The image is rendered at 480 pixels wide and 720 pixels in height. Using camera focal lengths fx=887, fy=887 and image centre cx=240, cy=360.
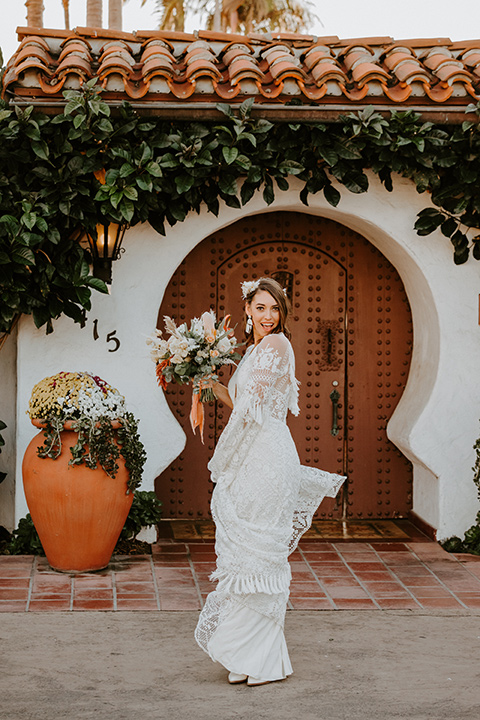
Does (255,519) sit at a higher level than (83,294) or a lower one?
lower

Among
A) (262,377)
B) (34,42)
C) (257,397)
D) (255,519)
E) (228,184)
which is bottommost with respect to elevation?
(255,519)

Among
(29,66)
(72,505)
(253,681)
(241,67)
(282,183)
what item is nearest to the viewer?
(253,681)

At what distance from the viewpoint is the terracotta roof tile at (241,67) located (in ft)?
21.3

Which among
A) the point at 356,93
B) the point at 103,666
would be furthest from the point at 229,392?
the point at 356,93

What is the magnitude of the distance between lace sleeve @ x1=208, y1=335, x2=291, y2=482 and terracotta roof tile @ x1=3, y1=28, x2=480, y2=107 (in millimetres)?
2750

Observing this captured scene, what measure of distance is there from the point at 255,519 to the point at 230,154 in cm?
300

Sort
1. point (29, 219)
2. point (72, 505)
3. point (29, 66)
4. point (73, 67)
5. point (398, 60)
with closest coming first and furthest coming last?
point (72, 505)
point (29, 219)
point (29, 66)
point (73, 67)
point (398, 60)

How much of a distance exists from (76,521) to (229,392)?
77.1 inches

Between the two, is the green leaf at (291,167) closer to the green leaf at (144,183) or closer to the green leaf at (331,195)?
the green leaf at (331,195)

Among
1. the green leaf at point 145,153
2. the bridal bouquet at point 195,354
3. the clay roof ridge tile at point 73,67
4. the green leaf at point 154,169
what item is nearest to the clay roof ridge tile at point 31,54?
the clay roof ridge tile at point 73,67

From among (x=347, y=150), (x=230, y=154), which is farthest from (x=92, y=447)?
(x=347, y=150)

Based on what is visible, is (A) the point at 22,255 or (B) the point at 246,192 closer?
(A) the point at 22,255

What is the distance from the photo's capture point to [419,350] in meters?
7.86

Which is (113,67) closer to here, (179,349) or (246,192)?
(246,192)
